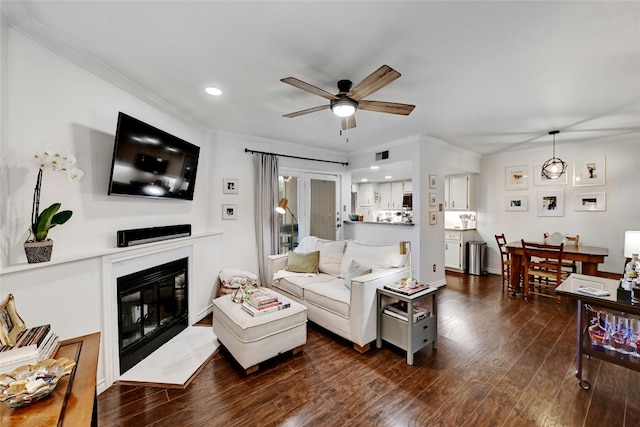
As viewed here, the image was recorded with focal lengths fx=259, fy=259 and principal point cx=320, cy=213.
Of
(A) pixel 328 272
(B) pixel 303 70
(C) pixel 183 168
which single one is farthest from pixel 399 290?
(C) pixel 183 168

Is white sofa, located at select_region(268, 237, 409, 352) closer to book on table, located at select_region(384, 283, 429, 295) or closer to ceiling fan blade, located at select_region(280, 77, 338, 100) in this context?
book on table, located at select_region(384, 283, 429, 295)

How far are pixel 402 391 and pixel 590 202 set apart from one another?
5.07 metres

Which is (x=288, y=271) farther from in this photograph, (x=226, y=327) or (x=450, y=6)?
(x=450, y=6)

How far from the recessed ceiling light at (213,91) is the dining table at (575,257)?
4.93m

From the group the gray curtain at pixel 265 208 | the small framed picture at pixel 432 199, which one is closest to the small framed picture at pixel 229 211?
the gray curtain at pixel 265 208

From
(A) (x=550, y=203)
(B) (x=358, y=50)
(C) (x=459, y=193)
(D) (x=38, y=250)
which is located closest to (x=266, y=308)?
(D) (x=38, y=250)

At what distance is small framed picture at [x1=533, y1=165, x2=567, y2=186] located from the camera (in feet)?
15.8

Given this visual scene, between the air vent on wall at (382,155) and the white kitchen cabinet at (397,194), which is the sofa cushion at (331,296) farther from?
the white kitchen cabinet at (397,194)

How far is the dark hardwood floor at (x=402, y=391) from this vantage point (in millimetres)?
1770

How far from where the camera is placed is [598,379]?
216 centimetres

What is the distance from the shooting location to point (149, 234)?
2.50 m

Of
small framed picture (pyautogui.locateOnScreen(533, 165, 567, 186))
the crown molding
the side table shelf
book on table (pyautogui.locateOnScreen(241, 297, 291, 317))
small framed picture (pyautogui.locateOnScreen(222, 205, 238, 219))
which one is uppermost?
the crown molding

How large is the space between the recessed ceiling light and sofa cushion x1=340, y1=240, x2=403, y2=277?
8.03ft

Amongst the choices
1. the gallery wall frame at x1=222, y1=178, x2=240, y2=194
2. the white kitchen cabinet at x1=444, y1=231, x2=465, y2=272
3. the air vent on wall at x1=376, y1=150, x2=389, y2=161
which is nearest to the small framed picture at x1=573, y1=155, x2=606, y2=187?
the white kitchen cabinet at x1=444, y1=231, x2=465, y2=272
